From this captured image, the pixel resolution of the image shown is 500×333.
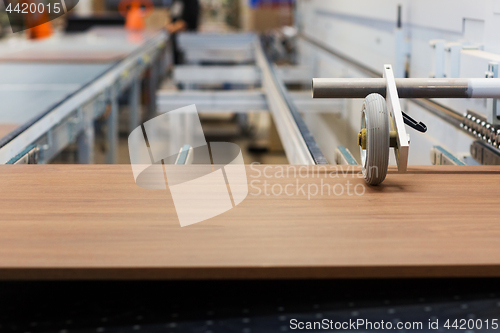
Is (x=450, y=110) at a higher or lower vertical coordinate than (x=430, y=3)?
lower

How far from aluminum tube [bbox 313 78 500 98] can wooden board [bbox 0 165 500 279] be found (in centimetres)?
16

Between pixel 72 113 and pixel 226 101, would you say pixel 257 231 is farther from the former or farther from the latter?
Answer: pixel 226 101

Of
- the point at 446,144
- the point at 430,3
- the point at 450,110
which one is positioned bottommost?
the point at 446,144

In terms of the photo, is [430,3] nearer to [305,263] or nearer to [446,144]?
[446,144]

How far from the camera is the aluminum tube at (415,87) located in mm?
958

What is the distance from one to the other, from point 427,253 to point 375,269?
0.07m

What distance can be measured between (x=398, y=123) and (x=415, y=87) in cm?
15

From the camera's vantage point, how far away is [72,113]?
1816 millimetres

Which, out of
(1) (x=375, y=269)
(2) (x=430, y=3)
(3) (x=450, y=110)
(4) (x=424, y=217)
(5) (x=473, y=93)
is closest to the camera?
(1) (x=375, y=269)

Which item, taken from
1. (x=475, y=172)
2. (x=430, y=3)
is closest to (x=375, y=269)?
(x=475, y=172)

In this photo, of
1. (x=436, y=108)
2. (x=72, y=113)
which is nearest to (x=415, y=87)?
(x=436, y=108)

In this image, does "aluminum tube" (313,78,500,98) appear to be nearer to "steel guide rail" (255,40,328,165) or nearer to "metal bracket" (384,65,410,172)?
"metal bracket" (384,65,410,172)

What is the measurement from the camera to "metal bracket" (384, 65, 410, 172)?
2.69 feet

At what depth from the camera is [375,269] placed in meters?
0.58
